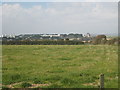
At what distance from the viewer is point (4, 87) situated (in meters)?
10.1

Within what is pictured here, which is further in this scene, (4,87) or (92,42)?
(92,42)

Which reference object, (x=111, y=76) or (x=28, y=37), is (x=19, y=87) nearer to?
(x=111, y=76)

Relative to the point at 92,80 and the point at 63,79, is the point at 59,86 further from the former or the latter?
the point at 92,80

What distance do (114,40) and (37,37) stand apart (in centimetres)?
2982

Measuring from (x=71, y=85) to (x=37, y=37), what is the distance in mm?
64410

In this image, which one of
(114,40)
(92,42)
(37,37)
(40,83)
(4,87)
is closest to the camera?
(4,87)

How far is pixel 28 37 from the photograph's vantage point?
66.8 metres

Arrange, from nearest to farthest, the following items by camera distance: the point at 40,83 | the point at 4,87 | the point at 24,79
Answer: the point at 4,87 → the point at 40,83 → the point at 24,79

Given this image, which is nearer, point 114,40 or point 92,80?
point 92,80

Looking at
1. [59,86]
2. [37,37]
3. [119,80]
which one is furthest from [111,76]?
[37,37]

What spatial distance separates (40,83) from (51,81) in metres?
0.66

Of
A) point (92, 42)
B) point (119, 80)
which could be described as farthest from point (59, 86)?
point (92, 42)

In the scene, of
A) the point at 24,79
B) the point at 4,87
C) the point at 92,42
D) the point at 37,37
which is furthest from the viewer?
the point at 37,37

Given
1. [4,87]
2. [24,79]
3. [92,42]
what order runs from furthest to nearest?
1. [92,42]
2. [24,79]
3. [4,87]
